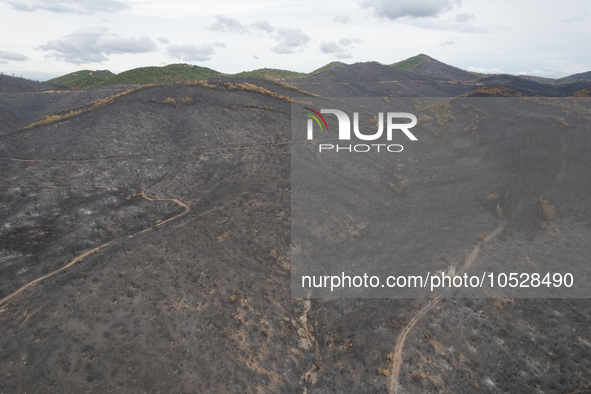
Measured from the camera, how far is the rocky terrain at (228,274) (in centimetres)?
1339

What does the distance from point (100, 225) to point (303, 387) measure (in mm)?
20675

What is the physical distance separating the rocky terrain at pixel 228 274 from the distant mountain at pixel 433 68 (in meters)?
114

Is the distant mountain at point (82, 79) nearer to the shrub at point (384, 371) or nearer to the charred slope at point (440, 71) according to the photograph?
the shrub at point (384, 371)

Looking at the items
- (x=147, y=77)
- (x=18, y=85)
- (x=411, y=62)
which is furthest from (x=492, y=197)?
(x=411, y=62)

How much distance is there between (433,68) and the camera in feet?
464

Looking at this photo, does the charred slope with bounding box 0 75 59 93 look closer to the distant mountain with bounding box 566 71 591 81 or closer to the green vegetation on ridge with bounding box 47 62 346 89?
the green vegetation on ridge with bounding box 47 62 346 89

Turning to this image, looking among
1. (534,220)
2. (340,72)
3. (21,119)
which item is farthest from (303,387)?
(340,72)

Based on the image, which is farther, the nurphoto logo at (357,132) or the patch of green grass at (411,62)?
the patch of green grass at (411,62)

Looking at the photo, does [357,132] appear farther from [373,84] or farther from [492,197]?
[373,84]

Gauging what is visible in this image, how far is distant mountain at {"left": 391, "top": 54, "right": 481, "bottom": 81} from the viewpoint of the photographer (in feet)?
439

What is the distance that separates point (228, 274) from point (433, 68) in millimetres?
159273

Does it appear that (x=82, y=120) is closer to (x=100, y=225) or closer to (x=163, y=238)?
(x=100, y=225)

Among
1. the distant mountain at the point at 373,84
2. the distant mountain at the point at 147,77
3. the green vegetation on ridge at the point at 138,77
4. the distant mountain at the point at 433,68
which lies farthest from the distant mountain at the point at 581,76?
the distant mountain at the point at 147,77

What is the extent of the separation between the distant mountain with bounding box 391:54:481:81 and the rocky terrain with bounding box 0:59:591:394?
11351 cm
